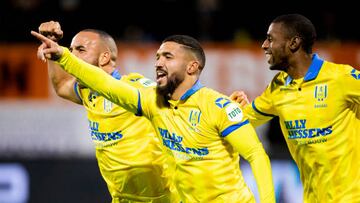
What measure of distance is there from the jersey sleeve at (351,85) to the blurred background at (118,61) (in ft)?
15.1

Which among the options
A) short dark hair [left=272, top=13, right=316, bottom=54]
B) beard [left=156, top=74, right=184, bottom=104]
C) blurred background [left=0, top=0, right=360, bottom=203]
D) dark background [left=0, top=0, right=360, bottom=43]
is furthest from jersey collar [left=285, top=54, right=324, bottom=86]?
dark background [left=0, top=0, right=360, bottom=43]

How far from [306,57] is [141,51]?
553 cm

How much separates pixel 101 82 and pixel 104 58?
3.94 feet

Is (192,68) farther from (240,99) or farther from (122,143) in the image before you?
(122,143)

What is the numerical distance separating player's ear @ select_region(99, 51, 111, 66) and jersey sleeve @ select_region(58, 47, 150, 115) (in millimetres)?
1001

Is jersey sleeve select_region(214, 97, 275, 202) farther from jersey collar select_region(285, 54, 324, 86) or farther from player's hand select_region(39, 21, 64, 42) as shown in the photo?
player's hand select_region(39, 21, 64, 42)

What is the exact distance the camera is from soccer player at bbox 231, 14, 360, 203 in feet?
18.1

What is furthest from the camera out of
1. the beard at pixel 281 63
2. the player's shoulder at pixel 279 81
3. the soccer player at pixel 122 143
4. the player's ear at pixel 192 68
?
the soccer player at pixel 122 143

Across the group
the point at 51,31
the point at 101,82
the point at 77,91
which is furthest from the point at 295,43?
the point at 77,91

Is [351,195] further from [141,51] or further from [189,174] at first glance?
[141,51]

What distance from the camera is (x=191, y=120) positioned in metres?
5.34

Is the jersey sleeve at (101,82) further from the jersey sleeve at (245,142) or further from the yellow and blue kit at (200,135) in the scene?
the jersey sleeve at (245,142)

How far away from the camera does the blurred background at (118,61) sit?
10.5 meters

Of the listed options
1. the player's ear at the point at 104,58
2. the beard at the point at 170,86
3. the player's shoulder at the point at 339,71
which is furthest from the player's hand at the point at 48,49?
the player's shoulder at the point at 339,71
